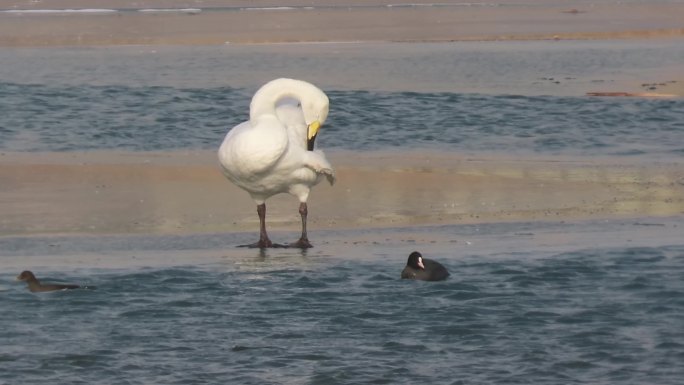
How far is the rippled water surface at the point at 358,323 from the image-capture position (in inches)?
372

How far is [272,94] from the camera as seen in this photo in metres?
13.7

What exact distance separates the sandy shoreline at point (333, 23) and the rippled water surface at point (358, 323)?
811 inches

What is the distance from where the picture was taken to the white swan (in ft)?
42.8

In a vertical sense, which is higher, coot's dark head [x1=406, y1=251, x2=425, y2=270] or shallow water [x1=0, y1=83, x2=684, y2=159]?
shallow water [x1=0, y1=83, x2=684, y2=159]

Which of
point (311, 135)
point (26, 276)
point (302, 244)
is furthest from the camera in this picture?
point (311, 135)

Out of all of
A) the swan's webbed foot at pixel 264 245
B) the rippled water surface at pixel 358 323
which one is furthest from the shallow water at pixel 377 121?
the rippled water surface at pixel 358 323

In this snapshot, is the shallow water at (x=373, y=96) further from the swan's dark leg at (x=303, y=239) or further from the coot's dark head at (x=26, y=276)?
the coot's dark head at (x=26, y=276)

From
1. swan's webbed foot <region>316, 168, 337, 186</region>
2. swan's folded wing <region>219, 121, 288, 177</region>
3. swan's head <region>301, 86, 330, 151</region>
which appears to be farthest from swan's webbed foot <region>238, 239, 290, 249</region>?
swan's head <region>301, 86, 330, 151</region>

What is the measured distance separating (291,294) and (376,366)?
1.77 metres

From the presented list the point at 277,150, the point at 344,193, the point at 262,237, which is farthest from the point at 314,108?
the point at 344,193

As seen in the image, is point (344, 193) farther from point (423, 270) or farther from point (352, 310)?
point (352, 310)

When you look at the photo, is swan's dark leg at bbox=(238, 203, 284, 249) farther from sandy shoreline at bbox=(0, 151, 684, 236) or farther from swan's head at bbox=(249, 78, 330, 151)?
swan's head at bbox=(249, 78, 330, 151)

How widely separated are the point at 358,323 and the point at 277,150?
2.97 metres

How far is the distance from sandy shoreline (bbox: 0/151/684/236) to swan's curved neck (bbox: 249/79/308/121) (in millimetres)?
1110
